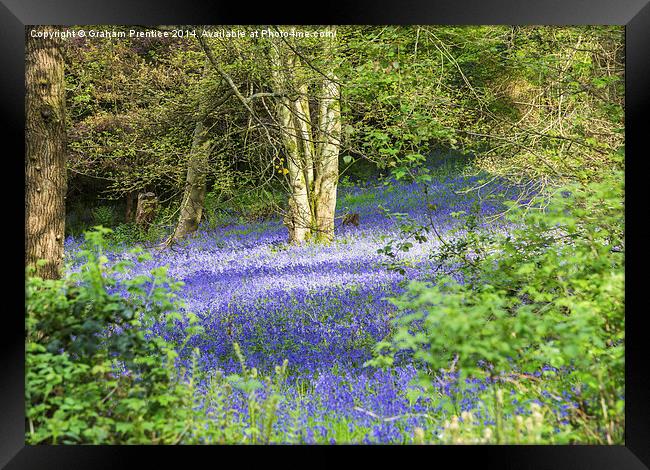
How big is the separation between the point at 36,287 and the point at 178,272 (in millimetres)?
2130

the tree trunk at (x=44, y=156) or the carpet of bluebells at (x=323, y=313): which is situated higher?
the tree trunk at (x=44, y=156)

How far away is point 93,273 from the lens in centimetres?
333

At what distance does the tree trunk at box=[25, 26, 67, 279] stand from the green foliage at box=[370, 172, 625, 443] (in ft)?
7.34

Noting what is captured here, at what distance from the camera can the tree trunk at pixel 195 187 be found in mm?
5934

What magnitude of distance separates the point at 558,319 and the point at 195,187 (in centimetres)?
369

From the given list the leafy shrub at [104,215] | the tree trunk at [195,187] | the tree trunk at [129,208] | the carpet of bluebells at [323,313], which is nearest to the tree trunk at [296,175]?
the carpet of bluebells at [323,313]

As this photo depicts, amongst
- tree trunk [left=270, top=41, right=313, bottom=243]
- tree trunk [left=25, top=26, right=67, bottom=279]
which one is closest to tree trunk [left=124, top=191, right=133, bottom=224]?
tree trunk [left=270, top=41, right=313, bottom=243]
